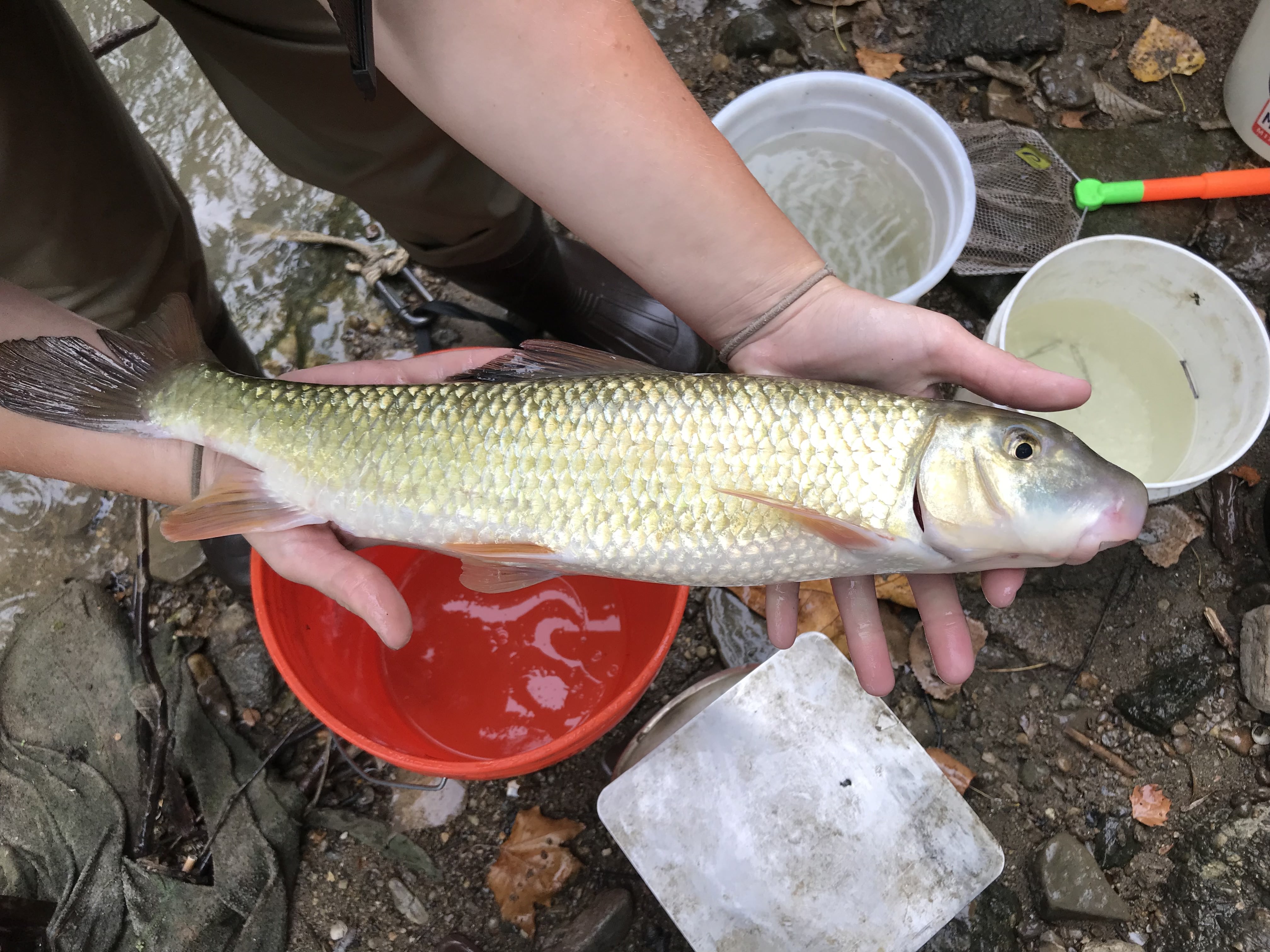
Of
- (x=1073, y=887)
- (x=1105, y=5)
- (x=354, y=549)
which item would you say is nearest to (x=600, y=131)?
(x=354, y=549)

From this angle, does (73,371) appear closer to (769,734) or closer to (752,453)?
(752,453)

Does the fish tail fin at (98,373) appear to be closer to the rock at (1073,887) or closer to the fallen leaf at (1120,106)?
the rock at (1073,887)

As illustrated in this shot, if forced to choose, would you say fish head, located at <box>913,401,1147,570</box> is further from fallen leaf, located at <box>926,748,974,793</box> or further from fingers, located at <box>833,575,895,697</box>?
fallen leaf, located at <box>926,748,974,793</box>

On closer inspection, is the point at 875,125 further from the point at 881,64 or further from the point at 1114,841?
the point at 1114,841

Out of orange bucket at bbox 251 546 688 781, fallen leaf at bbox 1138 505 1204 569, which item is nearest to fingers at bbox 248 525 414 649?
orange bucket at bbox 251 546 688 781

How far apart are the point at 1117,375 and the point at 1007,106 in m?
1.37

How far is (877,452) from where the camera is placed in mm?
1543

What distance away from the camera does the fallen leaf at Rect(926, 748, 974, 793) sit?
2475 mm

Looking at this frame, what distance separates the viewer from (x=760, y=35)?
3.37 meters

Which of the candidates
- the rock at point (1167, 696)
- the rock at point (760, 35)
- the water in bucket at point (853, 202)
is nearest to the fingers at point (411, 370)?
the water in bucket at point (853, 202)

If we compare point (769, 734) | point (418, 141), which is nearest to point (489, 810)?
point (769, 734)

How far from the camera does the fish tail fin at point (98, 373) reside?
67.6 inches

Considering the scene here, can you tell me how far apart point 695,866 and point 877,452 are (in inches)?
53.7

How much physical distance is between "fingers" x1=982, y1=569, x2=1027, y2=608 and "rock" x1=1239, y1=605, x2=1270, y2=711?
1.40 m
